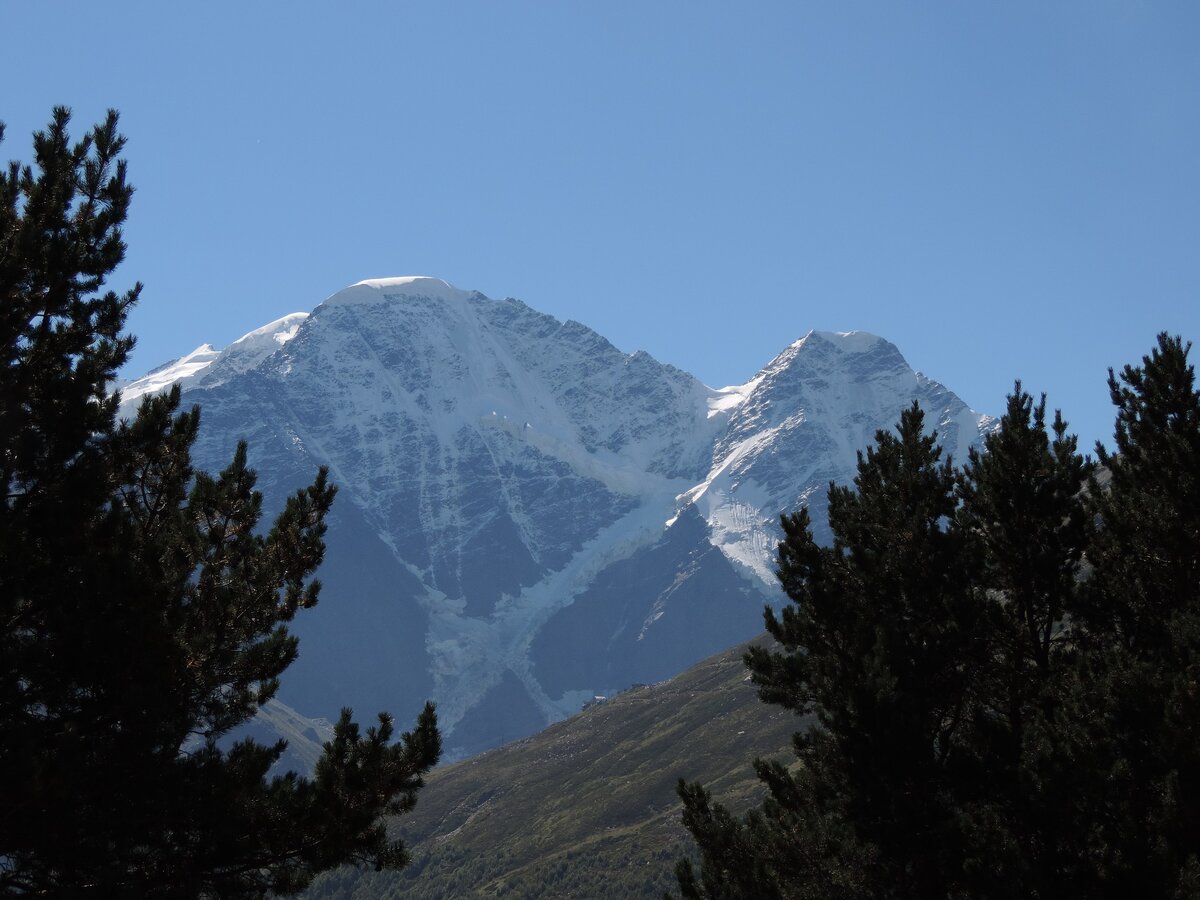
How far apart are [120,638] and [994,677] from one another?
18731 millimetres

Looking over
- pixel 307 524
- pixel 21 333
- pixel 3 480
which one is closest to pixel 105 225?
pixel 21 333

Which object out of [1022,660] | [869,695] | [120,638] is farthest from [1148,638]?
[120,638]

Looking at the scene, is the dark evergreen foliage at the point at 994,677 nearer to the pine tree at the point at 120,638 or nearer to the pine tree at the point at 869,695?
the pine tree at the point at 869,695

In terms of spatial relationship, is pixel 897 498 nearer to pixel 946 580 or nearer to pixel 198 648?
pixel 946 580

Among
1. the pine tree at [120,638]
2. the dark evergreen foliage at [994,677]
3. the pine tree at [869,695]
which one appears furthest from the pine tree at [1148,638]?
the pine tree at [120,638]

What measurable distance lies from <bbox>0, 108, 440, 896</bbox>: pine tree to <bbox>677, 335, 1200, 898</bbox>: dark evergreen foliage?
893 cm

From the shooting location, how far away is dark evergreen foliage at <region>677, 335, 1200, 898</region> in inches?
816

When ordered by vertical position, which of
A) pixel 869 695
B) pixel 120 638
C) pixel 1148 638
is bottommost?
pixel 1148 638

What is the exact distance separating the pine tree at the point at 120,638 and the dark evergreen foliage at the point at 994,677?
8930mm

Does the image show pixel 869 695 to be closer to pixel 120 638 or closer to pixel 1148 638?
pixel 1148 638

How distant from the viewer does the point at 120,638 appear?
16484 millimetres

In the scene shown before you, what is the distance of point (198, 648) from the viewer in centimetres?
1831

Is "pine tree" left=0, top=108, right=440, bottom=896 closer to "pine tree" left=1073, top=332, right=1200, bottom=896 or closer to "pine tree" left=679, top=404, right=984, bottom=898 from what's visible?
"pine tree" left=679, top=404, right=984, bottom=898

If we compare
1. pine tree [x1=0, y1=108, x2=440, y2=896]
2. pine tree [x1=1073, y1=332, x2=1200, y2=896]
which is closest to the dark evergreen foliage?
pine tree [x1=1073, y1=332, x2=1200, y2=896]
